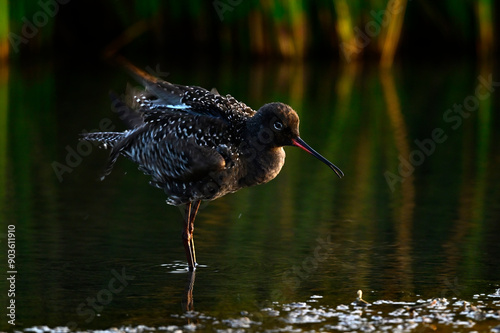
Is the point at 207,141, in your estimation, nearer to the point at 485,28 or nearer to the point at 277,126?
the point at 277,126

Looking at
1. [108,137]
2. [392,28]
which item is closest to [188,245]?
[108,137]

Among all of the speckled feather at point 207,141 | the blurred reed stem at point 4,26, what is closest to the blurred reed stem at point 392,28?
the blurred reed stem at point 4,26

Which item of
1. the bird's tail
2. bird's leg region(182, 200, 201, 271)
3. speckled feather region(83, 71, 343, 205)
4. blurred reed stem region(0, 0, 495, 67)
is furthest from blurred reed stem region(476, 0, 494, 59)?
bird's leg region(182, 200, 201, 271)

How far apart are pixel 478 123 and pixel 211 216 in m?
6.33

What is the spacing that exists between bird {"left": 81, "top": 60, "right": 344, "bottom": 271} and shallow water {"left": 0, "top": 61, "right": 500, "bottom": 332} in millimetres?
528

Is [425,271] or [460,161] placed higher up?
[460,161]

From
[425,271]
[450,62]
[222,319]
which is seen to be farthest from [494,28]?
[222,319]

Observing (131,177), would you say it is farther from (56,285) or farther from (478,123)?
(478,123)

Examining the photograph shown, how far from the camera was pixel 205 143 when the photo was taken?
6.54 meters

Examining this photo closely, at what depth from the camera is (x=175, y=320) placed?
534 cm

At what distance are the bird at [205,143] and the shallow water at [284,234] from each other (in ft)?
1.73

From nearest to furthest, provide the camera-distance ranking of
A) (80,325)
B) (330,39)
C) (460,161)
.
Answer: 1. (80,325)
2. (460,161)
3. (330,39)

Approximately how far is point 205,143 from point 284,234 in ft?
4.22

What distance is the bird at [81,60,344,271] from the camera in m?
6.47
